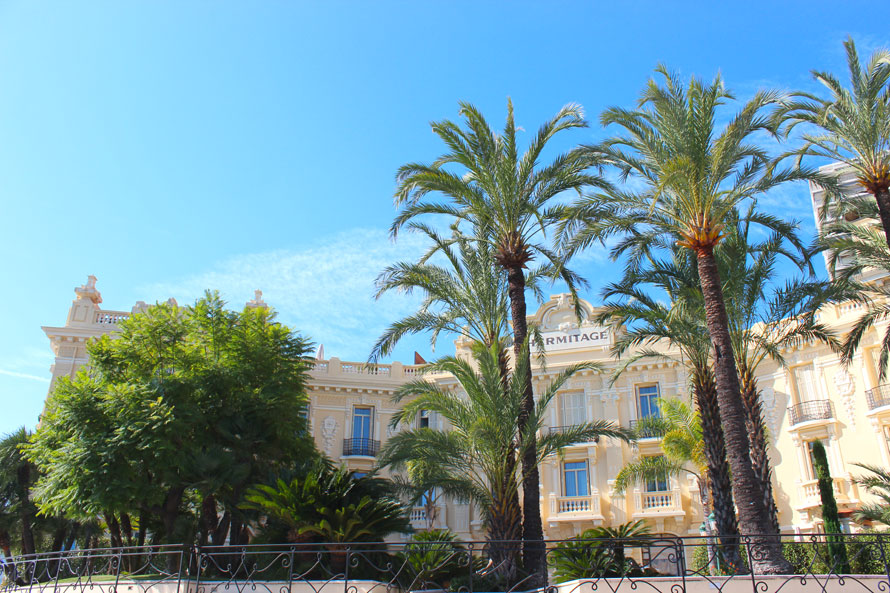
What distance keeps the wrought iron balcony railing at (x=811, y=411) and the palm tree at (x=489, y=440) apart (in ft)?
41.3

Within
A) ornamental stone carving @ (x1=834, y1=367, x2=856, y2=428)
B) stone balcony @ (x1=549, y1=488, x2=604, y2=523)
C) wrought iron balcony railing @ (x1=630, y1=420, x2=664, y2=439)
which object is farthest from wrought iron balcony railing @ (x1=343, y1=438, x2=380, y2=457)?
ornamental stone carving @ (x1=834, y1=367, x2=856, y2=428)

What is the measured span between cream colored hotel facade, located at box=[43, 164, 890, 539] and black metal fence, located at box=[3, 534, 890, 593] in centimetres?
724

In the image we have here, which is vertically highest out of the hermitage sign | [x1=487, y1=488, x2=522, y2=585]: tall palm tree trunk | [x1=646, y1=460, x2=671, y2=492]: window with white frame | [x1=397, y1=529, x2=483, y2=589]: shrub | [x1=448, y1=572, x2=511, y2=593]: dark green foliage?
the hermitage sign

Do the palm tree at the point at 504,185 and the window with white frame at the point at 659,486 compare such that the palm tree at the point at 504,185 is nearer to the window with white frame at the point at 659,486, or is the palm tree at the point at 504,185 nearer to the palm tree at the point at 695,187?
the palm tree at the point at 695,187

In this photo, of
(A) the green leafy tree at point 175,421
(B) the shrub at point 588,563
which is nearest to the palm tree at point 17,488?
(A) the green leafy tree at point 175,421

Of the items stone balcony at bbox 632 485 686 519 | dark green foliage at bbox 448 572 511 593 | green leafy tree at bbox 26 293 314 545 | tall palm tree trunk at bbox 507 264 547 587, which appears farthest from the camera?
stone balcony at bbox 632 485 686 519

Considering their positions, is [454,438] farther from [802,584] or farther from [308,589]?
[802,584]

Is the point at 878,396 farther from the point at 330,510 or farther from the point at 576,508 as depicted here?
the point at 330,510

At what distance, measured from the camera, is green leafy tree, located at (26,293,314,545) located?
1873 cm

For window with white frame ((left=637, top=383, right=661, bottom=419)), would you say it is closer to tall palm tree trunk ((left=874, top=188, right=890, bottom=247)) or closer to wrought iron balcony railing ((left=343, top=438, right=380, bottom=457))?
wrought iron balcony railing ((left=343, top=438, right=380, bottom=457))

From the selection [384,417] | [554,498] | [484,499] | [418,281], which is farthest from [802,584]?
[384,417]

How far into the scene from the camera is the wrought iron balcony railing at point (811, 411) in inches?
1028

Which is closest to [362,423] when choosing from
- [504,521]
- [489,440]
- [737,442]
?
[504,521]

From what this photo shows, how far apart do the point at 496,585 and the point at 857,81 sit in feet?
47.4
